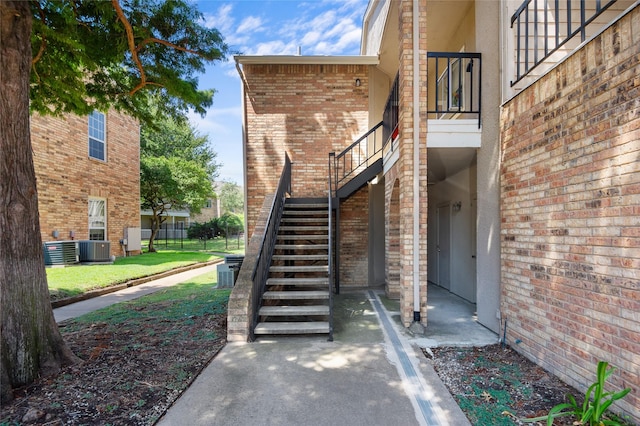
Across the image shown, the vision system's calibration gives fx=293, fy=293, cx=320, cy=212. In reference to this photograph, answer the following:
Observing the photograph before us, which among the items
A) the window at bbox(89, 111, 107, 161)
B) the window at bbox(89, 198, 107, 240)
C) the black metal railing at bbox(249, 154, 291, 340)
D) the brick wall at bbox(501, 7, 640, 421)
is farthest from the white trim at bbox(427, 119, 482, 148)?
the window at bbox(89, 198, 107, 240)

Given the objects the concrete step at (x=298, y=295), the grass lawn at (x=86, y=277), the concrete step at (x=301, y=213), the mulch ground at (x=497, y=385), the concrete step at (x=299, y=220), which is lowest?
the mulch ground at (x=497, y=385)

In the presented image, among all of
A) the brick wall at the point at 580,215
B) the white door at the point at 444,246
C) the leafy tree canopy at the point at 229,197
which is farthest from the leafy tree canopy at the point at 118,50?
the leafy tree canopy at the point at 229,197

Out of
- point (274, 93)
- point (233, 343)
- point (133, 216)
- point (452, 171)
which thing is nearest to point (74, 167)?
point (133, 216)

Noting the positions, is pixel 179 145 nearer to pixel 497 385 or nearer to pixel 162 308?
pixel 162 308

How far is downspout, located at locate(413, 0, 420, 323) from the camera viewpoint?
14.2 ft

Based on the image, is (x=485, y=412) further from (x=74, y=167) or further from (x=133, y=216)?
(x=133, y=216)

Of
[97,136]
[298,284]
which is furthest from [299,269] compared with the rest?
[97,136]

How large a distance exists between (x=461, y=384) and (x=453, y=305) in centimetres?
306

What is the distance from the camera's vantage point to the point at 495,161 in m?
4.26

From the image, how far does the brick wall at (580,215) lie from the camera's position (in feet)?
7.77

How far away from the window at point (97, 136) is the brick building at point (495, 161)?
28.1 ft

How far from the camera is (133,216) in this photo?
1429 centimetres

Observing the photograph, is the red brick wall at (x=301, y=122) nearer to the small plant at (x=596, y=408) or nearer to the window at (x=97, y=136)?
the small plant at (x=596, y=408)

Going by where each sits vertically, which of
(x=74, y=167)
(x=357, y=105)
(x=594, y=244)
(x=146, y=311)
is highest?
(x=357, y=105)
